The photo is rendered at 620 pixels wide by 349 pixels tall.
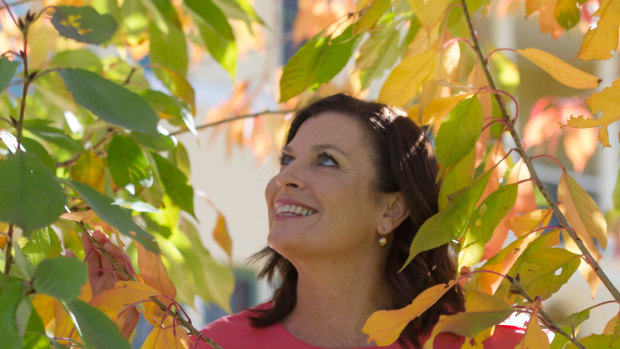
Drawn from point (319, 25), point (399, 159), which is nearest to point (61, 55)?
point (399, 159)

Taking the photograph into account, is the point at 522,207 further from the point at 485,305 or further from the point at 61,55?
the point at 61,55

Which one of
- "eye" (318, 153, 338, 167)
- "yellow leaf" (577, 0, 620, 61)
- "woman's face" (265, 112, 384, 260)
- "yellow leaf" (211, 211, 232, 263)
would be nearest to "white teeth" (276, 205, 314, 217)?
"woman's face" (265, 112, 384, 260)

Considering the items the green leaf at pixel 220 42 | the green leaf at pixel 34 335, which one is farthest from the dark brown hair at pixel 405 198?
the green leaf at pixel 34 335

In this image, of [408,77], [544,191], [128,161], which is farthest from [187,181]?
[544,191]

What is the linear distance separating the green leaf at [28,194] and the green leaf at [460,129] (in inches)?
18.2

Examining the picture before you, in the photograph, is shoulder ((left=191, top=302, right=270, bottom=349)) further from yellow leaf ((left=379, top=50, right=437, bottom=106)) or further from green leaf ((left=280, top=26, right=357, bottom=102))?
yellow leaf ((left=379, top=50, right=437, bottom=106))

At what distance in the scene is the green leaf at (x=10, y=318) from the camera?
2.21 ft

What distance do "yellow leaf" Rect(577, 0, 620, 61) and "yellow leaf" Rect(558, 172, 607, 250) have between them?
0.51ft

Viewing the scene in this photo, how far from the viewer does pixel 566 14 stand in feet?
3.99

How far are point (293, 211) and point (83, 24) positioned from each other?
1.82ft

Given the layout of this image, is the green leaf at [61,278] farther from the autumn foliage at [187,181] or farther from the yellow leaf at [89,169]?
the yellow leaf at [89,169]

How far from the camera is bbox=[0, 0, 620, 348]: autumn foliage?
0.78m

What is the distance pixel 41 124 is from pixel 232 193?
4565mm

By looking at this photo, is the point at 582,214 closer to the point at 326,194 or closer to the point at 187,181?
the point at 326,194
